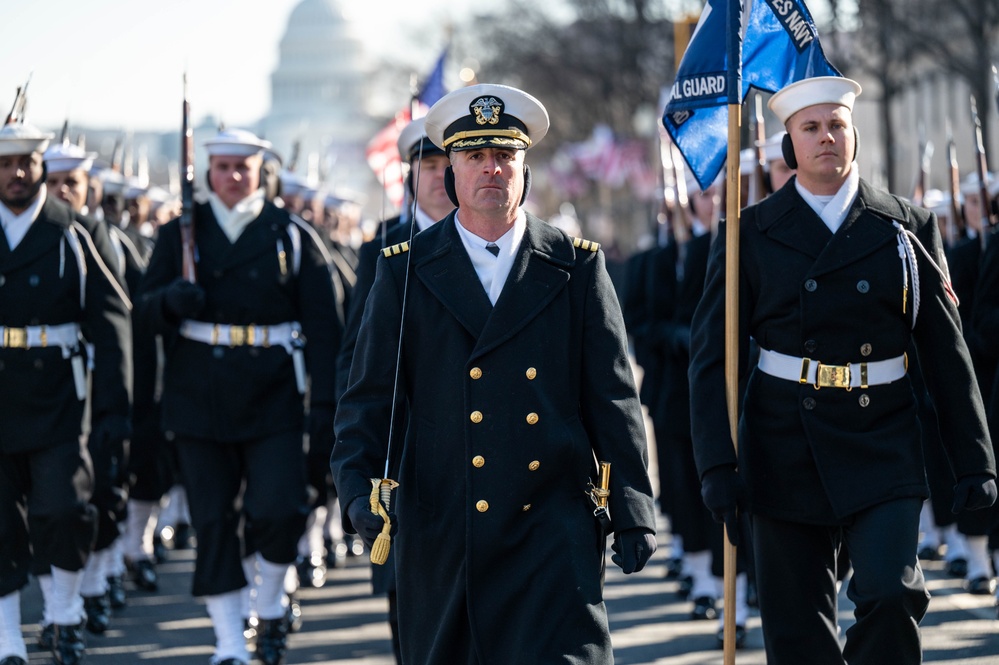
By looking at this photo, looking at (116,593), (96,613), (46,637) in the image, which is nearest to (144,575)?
(116,593)

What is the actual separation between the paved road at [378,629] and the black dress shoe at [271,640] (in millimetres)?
196

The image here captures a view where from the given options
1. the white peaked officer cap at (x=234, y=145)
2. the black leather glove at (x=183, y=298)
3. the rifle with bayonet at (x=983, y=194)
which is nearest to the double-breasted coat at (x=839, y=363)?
the black leather glove at (x=183, y=298)

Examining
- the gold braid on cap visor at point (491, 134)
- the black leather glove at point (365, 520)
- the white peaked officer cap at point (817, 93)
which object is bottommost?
the black leather glove at point (365, 520)

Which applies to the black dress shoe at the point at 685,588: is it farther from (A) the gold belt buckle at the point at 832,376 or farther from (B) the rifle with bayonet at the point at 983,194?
(A) the gold belt buckle at the point at 832,376

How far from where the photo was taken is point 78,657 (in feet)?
28.1

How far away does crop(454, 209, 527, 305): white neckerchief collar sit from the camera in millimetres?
5242

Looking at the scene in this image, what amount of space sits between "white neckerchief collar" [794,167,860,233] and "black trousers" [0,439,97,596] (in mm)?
4037

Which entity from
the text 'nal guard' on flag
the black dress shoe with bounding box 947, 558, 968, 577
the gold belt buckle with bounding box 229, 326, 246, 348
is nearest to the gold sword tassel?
the text 'nal guard' on flag

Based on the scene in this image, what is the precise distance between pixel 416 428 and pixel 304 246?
3677mm

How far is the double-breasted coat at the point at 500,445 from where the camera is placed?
5.02 metres

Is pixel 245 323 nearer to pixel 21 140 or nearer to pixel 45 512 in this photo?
pixel 45 512

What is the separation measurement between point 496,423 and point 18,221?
4408 millimetres

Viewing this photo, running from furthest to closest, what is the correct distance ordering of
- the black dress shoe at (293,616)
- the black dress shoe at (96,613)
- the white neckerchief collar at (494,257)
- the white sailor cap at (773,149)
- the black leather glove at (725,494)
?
the black dress shoe at (96,613)
the black dress shoe at (293,616)
the white sailor cap at (773,149)
the black leather glove at (725,494)
the white neckerchief collar at (494,257)

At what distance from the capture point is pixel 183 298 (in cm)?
820
